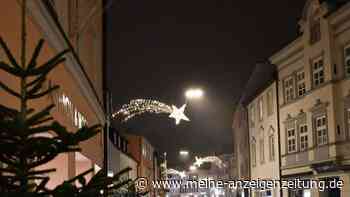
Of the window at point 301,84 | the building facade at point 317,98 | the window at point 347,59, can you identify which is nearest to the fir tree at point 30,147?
the building facade at point 317,98

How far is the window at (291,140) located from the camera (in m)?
37.2

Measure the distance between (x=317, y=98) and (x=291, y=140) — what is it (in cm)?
531

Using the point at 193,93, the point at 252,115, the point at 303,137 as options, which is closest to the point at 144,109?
the point at 193,93

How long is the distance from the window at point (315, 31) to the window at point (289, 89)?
4.12 metres

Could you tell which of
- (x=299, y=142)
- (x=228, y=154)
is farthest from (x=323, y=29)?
(x=228, y=154)

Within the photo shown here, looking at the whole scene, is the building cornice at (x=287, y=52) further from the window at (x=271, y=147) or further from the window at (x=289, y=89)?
the window at (x=271, y=147)

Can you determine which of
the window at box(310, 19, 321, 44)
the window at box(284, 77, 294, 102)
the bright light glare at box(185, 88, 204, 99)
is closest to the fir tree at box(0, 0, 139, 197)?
the bright light glare at box(185, 88, 204, 99)

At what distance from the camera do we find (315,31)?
33.2m

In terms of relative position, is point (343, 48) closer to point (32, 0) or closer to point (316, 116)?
point (316, 116)

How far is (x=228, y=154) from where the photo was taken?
95812 mm

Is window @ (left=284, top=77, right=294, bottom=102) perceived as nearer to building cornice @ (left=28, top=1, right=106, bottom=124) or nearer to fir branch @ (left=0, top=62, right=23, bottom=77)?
building cornice @ (left=28, top=1, right=106, bottom=124)

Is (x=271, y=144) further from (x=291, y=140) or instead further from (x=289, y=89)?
(x=289, y=89)

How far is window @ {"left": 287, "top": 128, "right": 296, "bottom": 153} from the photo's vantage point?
122ft

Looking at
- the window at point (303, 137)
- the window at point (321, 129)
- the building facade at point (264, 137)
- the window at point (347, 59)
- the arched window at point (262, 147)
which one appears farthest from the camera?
the arched window at point (262, 147)
